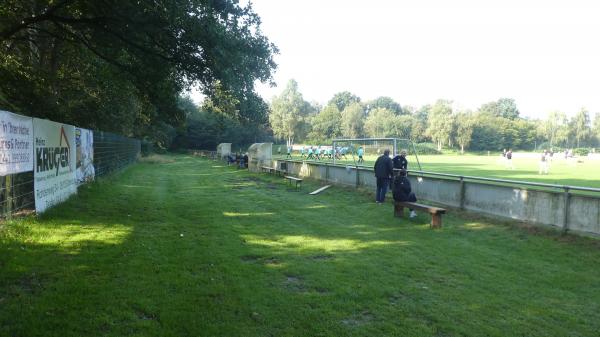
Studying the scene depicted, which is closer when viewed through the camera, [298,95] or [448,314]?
[448,314]

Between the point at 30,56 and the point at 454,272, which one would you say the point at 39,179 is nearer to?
the point at 454,272

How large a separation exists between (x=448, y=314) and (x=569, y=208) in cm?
532

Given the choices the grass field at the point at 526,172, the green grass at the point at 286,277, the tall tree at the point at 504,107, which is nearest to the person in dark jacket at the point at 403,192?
the green grass at the point at 286,277

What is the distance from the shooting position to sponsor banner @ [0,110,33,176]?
23.7ft

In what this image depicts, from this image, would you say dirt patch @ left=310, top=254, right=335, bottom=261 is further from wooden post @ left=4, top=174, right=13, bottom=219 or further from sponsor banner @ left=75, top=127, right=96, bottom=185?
sponsor banner @ left=75, top=127, right=96, bottom=185

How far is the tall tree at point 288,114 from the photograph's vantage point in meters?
91.0

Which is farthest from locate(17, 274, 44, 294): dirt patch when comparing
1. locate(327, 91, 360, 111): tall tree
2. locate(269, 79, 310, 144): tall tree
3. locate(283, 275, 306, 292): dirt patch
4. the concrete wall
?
locate(327, 91, 360, 111): tall tree

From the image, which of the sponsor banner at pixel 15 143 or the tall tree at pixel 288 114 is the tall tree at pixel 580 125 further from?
the sponsor banner at pixel 15 143

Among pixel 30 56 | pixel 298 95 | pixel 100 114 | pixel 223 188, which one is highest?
pixel 298 95

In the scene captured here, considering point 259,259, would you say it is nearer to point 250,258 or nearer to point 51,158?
point 250,258

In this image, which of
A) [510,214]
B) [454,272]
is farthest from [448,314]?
[510,214]

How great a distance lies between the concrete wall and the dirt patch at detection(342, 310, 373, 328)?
5779 mm

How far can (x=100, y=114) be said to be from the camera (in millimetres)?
24453

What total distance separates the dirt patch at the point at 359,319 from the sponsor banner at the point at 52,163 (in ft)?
24.2
